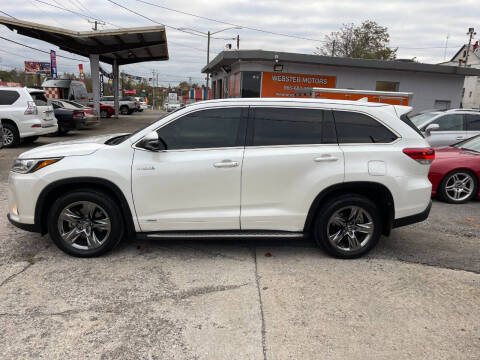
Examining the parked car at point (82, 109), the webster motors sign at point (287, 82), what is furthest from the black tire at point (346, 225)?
the webster motors sign at point (287, 82)

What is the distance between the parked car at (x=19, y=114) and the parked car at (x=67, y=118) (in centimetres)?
336

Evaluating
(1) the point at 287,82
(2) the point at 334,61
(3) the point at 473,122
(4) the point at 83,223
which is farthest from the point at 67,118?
(3) the point at 473,122

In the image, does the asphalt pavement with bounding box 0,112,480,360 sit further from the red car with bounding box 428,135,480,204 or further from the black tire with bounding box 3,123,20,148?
the black tire with bounding box 3,123,20,148

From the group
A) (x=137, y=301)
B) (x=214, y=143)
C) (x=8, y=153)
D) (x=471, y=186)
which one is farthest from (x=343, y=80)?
(x=137, y=301)

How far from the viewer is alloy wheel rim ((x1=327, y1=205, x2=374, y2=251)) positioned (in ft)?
13.1

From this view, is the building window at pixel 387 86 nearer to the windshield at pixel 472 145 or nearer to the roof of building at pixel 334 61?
the roof of building at pixel 334 61

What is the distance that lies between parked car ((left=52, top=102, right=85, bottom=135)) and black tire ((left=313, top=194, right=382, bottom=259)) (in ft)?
45.5

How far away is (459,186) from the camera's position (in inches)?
256

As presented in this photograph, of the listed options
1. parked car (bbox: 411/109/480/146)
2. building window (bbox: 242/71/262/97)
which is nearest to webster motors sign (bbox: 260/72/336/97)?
building window (bbox: 242/71/262/97)

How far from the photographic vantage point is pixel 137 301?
315cm

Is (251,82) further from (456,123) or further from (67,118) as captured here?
(456,123)

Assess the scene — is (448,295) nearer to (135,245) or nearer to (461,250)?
(461,250)

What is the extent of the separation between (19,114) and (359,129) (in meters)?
10.8

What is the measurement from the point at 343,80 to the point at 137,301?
56.3 feet
